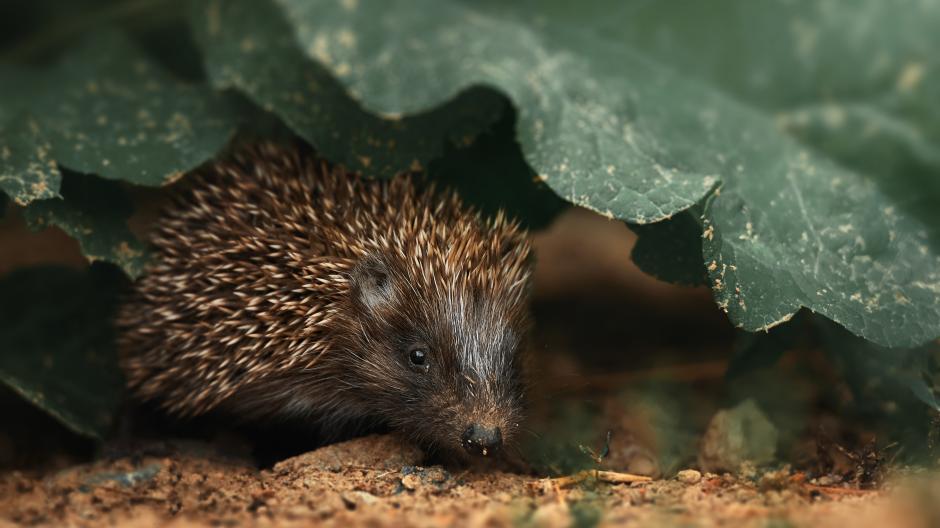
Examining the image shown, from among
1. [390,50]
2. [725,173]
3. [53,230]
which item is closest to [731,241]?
[725,173]

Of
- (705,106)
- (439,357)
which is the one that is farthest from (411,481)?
(705,106)

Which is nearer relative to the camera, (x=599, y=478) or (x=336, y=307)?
(x=599, y=478)

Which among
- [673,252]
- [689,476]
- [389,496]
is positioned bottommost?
[389,496]

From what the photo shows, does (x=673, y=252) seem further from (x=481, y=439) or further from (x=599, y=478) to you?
(x=481, y=439)

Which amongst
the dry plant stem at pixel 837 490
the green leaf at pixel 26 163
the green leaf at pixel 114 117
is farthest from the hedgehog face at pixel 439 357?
the green leaf at pixel 26 163

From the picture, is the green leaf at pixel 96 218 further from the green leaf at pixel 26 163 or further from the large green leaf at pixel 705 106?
the large green leaf at pixel 705 106

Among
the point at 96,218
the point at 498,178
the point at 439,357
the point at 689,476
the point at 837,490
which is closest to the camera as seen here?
the point at 837,490

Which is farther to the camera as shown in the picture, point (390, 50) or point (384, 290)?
point (384, 290)

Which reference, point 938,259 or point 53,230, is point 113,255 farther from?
point 938,259
